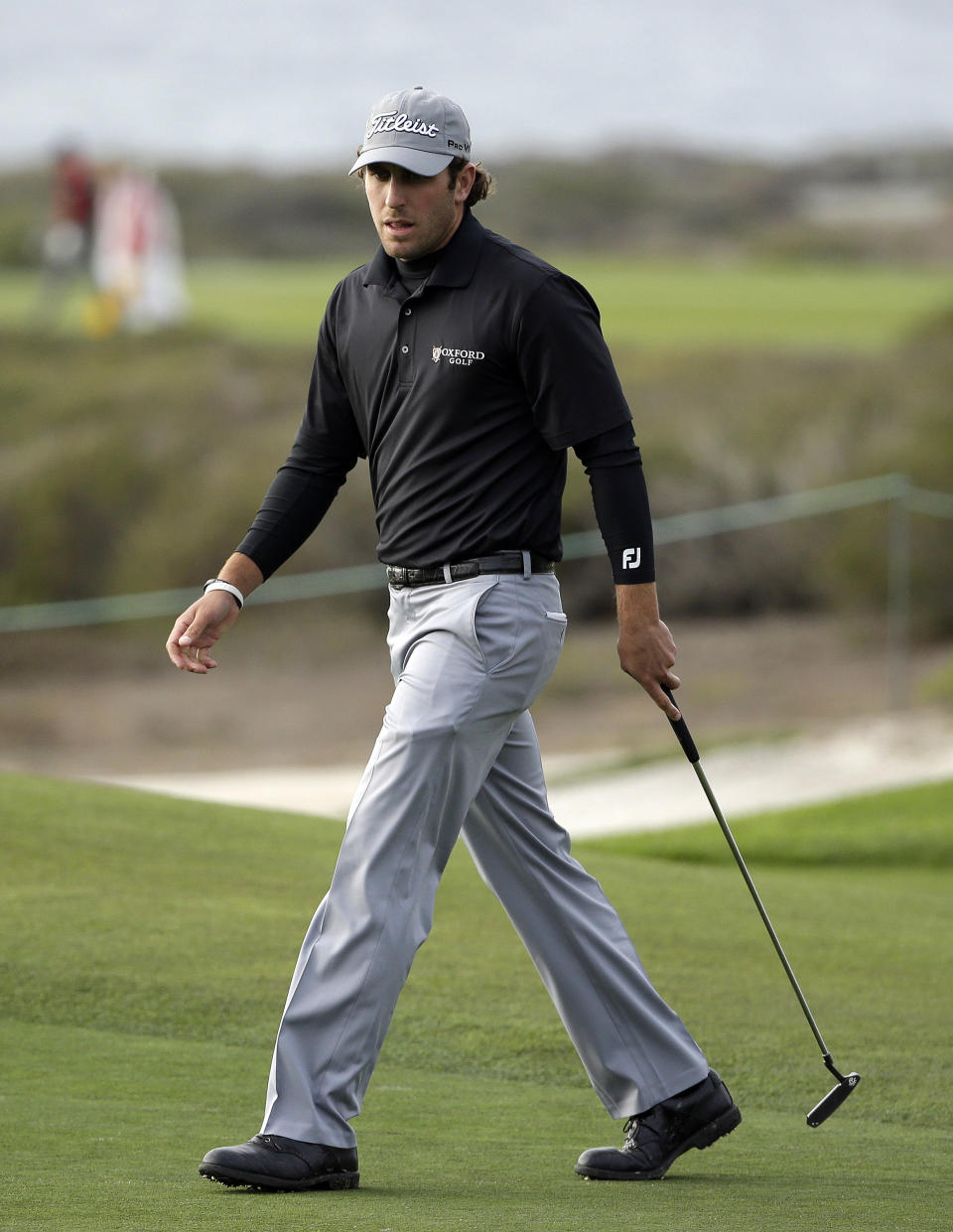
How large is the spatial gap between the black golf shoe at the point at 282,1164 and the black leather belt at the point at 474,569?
3.32 feet

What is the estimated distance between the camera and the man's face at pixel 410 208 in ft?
11.6

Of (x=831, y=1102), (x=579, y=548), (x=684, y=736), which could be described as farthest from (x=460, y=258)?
(x=579, y=548)

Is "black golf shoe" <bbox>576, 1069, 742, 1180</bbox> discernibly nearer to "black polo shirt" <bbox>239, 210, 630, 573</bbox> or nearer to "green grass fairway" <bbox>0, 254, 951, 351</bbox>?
"black polo shirt" <bbox>239, 210, 630, 573</bbox>

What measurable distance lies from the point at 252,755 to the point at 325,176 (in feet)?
136

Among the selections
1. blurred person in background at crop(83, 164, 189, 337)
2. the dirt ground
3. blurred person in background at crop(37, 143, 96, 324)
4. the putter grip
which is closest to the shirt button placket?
the putter grip

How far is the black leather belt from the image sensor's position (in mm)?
3492

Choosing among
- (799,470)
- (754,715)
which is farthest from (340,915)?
(799,470)

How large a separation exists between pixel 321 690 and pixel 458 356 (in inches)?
636

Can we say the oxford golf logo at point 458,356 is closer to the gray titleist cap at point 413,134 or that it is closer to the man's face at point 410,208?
the man's face at point 410,208

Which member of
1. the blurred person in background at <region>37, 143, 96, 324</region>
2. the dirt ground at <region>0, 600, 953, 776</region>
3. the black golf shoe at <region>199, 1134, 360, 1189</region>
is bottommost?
the dirt ground at <region>0, 600, 953, 776</region>

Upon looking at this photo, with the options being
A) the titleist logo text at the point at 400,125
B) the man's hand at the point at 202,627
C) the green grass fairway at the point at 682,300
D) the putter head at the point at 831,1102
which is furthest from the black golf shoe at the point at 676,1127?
the green grass fairway at the point at 682,300

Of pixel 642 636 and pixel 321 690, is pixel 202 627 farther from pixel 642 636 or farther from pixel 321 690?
pixel 321 690

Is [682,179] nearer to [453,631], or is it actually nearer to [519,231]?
[519,231]

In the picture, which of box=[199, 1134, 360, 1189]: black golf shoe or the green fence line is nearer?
box=[199, 1134, 360, 1189]: black golf shoe
